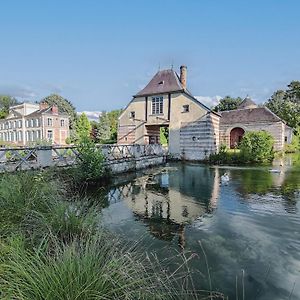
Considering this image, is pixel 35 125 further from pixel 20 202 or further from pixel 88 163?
pixel 20 202

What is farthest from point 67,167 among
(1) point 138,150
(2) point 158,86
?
(2) point 158,86

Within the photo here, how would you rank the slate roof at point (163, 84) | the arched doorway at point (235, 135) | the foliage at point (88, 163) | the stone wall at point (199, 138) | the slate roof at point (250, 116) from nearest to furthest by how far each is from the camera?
the foliage at point (88, 163) → the stone wall at point (199, 138) → the slate roof at point (163, 84) → the slate roof at point (250, 116) → the arched doorway at point (235, 135)

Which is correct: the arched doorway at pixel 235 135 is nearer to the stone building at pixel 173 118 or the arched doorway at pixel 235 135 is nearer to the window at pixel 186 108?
the stone building at pixel 173 118

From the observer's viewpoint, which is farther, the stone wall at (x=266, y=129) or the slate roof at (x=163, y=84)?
the stone wall at (x=266, y=129)

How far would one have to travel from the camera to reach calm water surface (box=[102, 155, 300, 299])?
362 cm

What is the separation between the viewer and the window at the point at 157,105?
21094mm

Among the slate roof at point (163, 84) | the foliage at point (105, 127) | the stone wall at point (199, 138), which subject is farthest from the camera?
the foliage at point (105, 127)

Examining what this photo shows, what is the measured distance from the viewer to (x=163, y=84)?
2141 centimetres

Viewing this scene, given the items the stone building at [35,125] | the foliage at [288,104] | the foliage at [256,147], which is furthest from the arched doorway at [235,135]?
the stone building at [35,125]

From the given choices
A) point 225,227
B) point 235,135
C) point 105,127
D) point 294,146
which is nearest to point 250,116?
point 235,135

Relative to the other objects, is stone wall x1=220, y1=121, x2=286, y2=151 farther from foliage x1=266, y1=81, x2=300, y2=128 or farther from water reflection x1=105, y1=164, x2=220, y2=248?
water reflection x1=105, y1=164, x2=220, y2=248

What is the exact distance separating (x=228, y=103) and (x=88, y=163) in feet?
147

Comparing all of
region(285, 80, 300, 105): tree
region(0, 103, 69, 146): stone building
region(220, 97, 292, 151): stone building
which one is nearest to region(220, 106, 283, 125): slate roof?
region(220, 97, 292, 151): stone building

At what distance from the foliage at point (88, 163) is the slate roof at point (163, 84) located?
11817 mm
